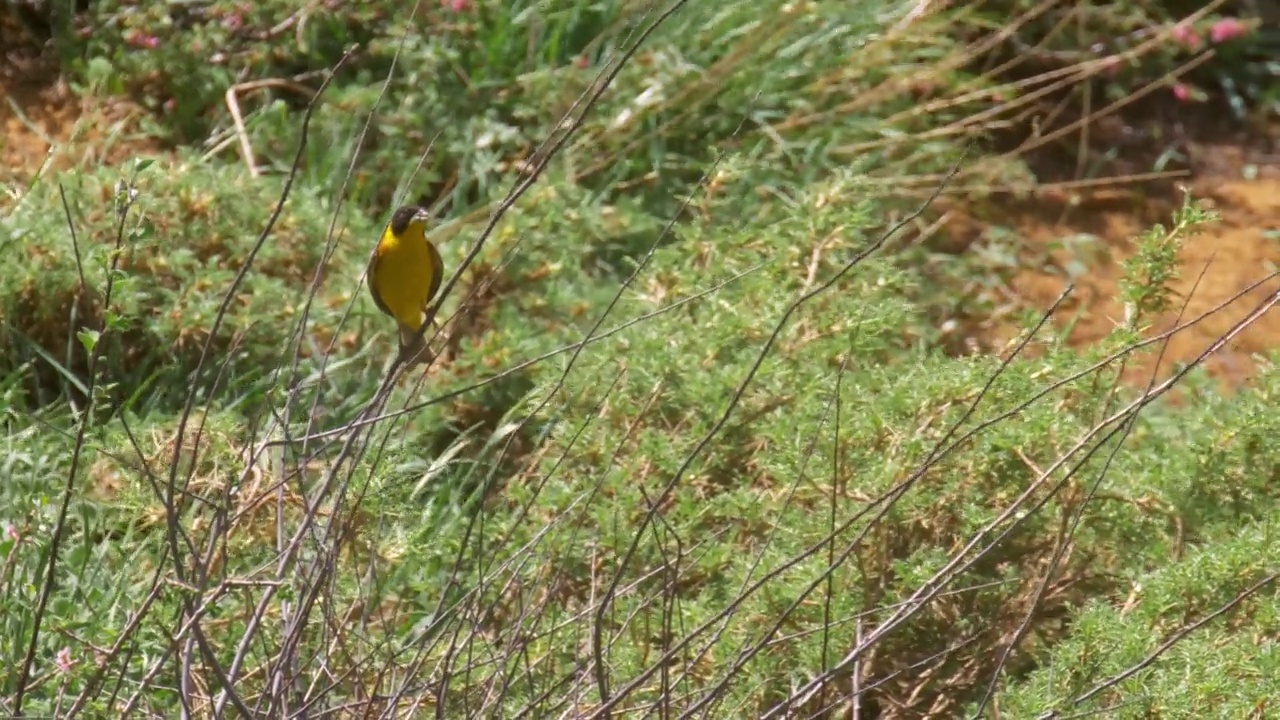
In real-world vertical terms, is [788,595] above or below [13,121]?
below

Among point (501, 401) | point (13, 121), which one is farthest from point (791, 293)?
point (13, 121)

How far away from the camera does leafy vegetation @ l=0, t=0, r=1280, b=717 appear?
218cm

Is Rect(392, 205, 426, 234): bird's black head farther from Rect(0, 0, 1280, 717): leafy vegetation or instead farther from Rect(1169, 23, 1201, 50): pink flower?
Rect(1169, 23, 1201, 50): pink flower

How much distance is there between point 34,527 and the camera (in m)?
2.74

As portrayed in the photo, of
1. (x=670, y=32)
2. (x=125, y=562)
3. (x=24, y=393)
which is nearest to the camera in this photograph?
(x=125, y=562)

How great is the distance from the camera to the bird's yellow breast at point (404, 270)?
358 centimetres

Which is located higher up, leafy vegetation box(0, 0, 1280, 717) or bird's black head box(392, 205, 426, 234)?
bird's black head box(392, 205, 426, 234)

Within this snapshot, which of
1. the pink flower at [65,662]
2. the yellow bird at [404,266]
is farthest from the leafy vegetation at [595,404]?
the yellow bird at [404,266]

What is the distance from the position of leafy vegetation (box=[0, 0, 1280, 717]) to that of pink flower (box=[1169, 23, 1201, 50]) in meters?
0.08

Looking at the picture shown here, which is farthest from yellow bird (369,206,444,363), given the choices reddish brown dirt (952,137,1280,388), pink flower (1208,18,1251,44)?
pink flower (1208,18,1251,44)

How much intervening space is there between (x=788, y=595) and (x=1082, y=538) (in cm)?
63

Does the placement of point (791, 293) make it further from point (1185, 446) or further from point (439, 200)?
point (439, 200)

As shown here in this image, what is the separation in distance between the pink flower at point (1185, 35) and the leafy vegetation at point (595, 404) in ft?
0.27

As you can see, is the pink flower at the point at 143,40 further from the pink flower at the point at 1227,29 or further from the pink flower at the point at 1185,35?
the pink flower at the point at 1227,29
